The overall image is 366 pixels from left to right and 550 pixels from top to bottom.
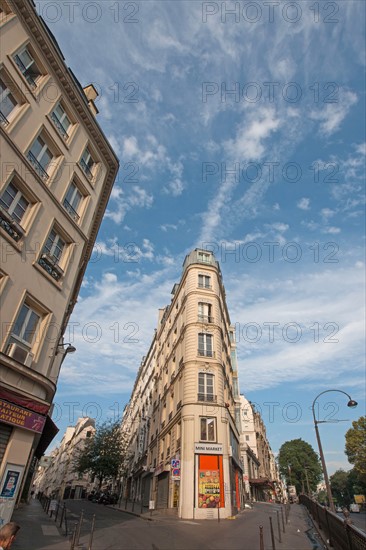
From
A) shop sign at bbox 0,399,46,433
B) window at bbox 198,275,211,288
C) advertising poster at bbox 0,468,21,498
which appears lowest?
advertising poster at bbox 0,468,21,498

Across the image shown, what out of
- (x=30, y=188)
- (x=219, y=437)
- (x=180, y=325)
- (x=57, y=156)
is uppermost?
(x=180, y=325)

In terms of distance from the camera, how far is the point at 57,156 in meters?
13.6

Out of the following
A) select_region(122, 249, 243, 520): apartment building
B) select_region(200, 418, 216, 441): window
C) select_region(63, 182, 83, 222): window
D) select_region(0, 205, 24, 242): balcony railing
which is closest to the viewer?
select_region(0, 205, 24, 242): balcony railing

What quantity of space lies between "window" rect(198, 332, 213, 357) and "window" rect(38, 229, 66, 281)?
54.3 feet

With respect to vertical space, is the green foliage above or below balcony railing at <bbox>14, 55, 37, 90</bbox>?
below

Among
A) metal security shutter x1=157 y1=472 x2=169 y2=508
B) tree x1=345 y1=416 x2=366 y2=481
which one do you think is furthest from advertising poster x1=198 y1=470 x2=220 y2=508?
tree x1=345 y1=416 x2=366 y2=481

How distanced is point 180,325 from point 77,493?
62.4 meters

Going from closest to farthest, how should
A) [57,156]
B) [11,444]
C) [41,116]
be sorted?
[11,444], [41,116], [57,156]

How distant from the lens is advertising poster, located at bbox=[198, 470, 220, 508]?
2031 cm

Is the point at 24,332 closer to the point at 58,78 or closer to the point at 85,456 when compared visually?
the point at 58,78

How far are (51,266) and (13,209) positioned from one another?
2364 mm

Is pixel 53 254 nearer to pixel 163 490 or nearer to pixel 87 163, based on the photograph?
pixel 87 163

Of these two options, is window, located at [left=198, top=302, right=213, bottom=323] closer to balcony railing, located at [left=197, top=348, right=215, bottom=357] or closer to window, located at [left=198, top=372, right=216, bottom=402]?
balcony railing, located at [left=197, top=348, right=215, bottom=357]

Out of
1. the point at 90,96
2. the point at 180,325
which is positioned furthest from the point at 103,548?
the point at 180,325
